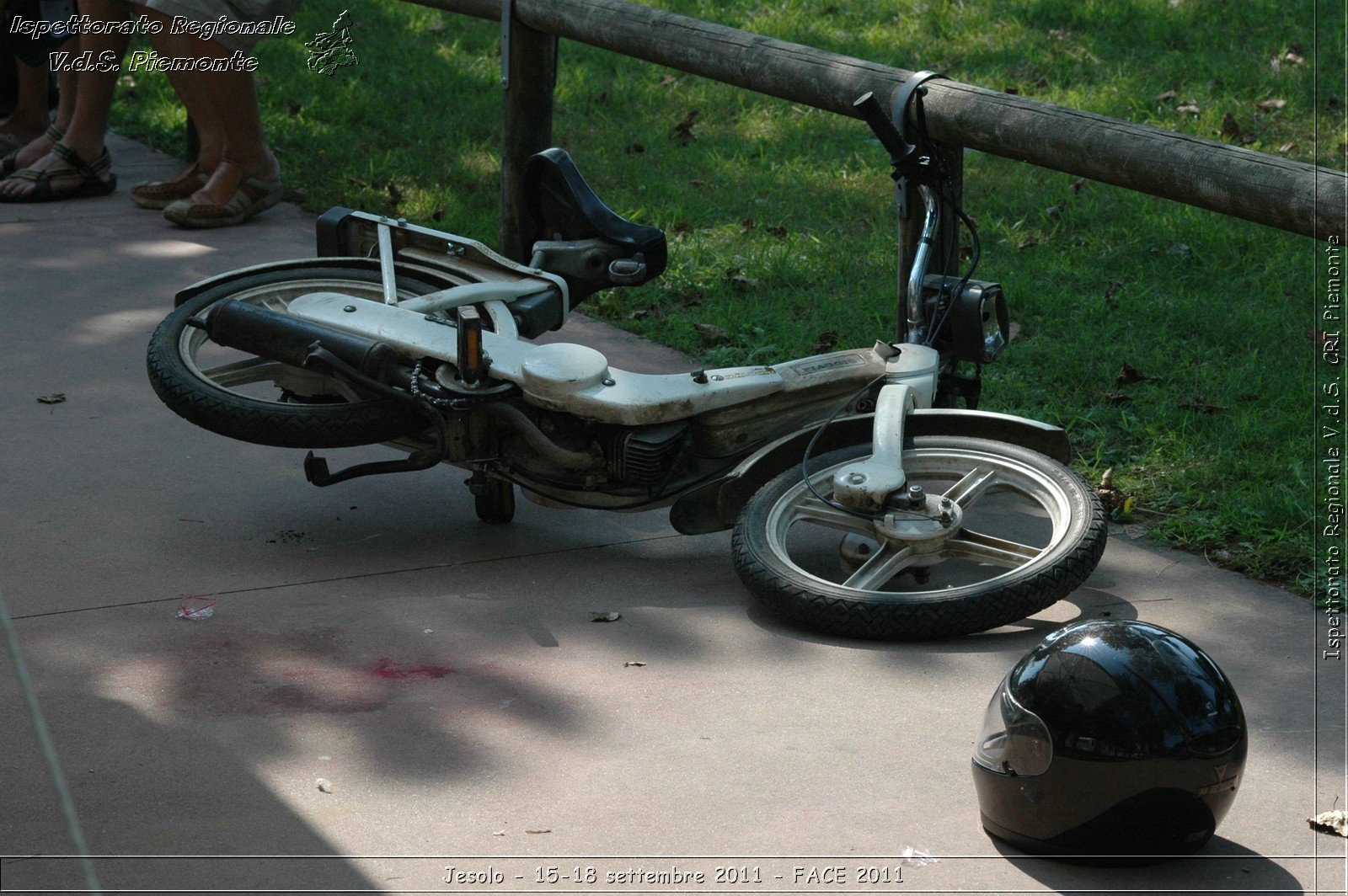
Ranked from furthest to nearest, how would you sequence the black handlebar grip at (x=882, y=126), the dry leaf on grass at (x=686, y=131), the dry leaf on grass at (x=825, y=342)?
the dry leaf on grass at (x=686, y=131)
the dry leaf on grass at (x=825, y=342)
the black handlebar grip at (x=882, y=126)

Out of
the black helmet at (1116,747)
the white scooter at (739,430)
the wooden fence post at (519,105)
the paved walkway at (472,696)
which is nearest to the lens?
the black helmet at (1116,747)

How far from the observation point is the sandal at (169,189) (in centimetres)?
703

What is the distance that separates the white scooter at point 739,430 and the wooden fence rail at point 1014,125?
255 millimetres

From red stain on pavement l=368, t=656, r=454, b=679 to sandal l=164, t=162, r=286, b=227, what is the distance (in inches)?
155

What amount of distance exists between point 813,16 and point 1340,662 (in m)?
6.51

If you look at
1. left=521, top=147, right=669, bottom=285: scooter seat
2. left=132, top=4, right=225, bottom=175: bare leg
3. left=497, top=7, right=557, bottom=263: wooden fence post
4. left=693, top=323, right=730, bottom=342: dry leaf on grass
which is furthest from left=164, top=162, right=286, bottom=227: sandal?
left=521, top=147, right=669, bottom=285: scooter seat

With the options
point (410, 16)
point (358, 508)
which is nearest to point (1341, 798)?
point (358, 508)

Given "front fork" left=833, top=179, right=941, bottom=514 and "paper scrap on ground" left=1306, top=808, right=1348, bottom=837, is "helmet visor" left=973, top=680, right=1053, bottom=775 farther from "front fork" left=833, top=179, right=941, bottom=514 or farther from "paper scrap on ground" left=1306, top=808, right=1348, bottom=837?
"front fork" left=833, top=179, right=941, bottom=514

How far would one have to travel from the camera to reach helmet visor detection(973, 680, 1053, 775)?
253 cm

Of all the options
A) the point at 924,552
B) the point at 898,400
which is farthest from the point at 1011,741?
the point at 898,400

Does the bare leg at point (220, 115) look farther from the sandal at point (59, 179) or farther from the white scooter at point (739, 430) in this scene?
the white scooter at point (739, 430)

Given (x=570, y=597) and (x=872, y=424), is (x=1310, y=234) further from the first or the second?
(x=570, y=597)

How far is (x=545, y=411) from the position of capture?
3.81 metres

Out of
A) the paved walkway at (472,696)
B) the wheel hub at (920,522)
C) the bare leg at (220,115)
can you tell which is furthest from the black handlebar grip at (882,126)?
the bare leg at (220,115)
